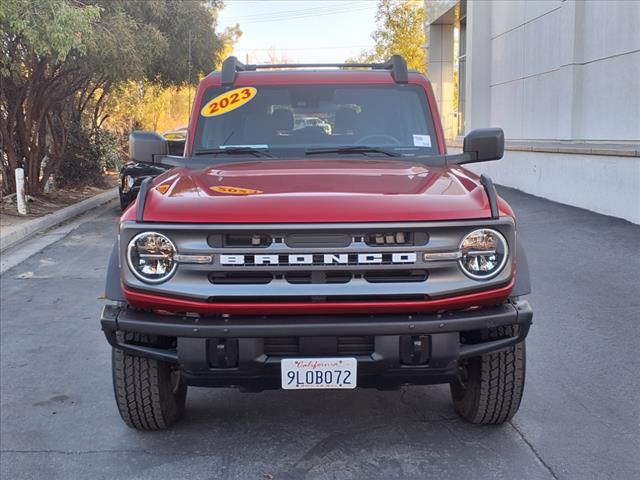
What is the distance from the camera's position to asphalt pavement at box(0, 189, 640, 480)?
12.3 feet

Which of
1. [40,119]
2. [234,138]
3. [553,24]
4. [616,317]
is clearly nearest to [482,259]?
[234,138]

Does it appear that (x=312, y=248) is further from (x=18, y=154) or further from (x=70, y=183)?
(x=70, y=183)

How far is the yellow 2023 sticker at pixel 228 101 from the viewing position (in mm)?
4965

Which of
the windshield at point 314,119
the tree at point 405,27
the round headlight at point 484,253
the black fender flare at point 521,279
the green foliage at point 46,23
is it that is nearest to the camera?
the round headlight at point 484,253

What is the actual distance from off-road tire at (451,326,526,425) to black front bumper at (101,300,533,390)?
1.23 feet

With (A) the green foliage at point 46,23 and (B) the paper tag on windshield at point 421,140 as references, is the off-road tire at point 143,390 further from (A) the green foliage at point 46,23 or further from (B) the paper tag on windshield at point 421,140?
(A) the green foliage at point 46,23

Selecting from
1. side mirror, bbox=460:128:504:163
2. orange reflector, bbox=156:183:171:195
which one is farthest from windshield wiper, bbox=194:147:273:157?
side mirror, bbox=460:128:504:163

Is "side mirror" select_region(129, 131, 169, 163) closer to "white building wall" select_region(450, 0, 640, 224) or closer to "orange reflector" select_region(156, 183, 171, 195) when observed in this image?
"orange reflector" select_region(156, 183, 171, 195)

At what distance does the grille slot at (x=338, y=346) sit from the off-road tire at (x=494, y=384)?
2.22 ft

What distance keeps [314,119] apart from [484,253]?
1.93m

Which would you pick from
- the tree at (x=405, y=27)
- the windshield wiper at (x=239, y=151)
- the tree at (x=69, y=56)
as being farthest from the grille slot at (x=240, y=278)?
the tree at (x=405, y=27)

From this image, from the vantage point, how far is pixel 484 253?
343cm

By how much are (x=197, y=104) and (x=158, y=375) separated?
2.01 meters

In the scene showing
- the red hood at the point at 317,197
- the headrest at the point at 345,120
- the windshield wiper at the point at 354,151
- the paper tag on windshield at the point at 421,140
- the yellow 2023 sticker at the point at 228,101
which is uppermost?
the yellow 2023 sticker at the point at 228,101
